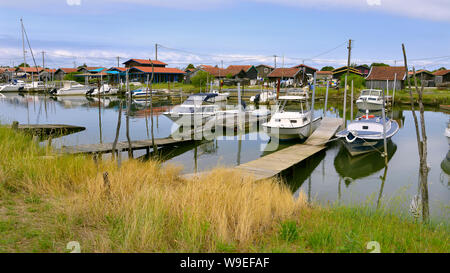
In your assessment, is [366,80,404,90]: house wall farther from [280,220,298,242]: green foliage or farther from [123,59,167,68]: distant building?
[280,220,298,242]: green foliage

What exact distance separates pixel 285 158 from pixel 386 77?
5418 cm

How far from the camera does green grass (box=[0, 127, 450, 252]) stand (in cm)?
464

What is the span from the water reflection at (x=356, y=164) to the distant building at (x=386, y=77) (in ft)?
153

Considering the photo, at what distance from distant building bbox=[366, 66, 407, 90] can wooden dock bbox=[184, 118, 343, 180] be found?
44.1 meters

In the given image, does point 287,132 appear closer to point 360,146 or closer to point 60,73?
point 360,146

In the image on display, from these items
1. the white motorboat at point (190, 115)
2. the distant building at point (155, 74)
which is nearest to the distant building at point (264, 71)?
the distant building at point (155, 74)

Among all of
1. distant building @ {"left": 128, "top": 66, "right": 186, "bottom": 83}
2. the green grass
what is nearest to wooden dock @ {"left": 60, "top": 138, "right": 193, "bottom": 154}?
the green grass

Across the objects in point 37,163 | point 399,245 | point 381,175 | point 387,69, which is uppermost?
point 387,69

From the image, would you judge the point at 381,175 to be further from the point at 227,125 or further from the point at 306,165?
the point at 227,125

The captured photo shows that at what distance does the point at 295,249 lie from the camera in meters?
4.69
